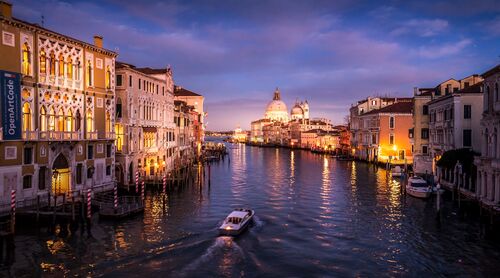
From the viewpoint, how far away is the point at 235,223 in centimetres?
2094

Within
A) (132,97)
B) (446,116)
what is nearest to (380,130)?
(446,116)

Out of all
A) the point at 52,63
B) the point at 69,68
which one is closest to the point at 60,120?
the point at 69,68

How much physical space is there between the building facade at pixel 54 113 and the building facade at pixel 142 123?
7.76 feet

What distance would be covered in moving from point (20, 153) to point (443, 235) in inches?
830

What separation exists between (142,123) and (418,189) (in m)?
21.6

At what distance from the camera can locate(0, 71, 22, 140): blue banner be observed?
20984mm

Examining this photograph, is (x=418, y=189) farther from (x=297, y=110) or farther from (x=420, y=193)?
(x=297, y=110)

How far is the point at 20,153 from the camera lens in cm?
2217

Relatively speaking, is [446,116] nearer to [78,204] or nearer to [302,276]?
[302,276]

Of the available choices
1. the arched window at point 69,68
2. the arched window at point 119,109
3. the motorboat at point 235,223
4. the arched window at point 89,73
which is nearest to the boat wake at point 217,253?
the motorboat at point 235,223

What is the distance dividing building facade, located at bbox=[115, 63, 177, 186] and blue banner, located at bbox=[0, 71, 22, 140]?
34.8 ft

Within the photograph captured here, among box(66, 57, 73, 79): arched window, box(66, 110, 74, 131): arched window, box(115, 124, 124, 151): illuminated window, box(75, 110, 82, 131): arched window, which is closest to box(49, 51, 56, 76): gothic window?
box(66, 57, 73, 79): arched window

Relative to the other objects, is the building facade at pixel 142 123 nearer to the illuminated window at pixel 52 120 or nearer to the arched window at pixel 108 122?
the arched window at pixel 108 122

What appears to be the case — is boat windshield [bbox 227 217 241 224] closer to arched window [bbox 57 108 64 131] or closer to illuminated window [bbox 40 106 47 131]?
illuminated window [bbox 40 106 47 131]
